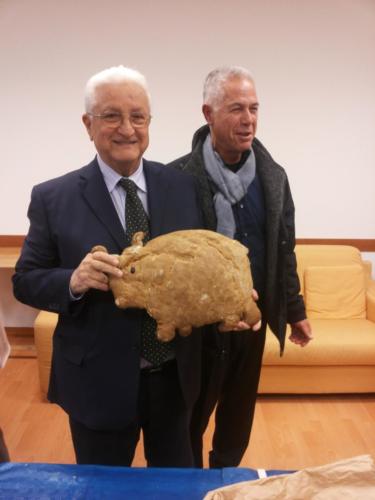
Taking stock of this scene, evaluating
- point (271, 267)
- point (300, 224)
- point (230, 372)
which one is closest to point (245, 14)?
point (300, 224)

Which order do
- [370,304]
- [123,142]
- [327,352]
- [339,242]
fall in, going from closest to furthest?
[123,142]
[327,352]
[370,304]
[339,242]

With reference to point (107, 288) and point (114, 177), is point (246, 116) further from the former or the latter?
point (107, 288)

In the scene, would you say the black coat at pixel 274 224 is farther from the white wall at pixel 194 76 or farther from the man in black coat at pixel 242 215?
the white wall at pixel 194 76

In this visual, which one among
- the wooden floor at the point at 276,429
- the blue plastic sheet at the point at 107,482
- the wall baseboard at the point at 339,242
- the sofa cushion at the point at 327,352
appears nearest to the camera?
the blue plastic sheet at the point at 107,482

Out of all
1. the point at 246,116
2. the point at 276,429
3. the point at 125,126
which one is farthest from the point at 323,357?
the point at 125,126

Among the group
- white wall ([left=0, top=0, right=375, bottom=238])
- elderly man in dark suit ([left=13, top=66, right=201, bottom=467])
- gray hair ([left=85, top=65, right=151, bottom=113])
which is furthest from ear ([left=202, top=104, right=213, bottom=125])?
white wall ([left=0, top=0, right=375, bottom=238])

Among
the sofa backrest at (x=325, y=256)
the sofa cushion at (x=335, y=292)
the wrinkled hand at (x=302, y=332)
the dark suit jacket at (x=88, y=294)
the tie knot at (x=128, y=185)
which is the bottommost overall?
the sofa cushion at (x=335, y=292)

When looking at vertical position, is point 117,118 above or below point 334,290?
above

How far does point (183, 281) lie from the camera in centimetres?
113

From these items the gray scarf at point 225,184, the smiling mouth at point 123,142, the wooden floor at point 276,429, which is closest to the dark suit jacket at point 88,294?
the smiling mouth at point 123,142

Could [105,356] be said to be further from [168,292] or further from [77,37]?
[77,37]

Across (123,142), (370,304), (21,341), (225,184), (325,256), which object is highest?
(123,142)

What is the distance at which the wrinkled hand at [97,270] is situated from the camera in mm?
1128

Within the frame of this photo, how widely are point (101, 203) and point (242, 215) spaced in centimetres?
58
